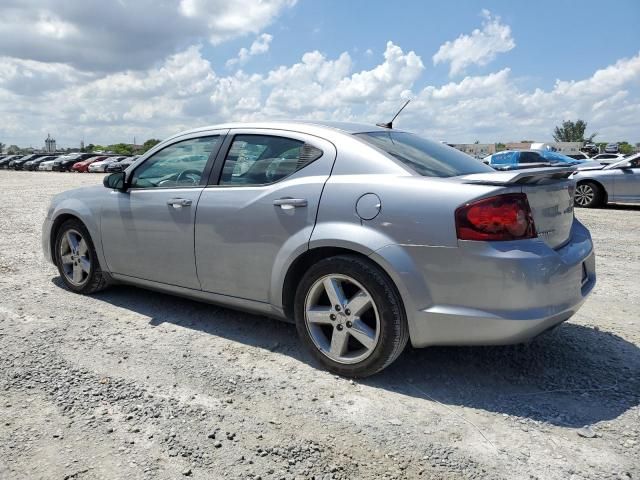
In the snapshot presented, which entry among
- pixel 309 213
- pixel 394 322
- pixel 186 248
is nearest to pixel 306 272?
pixel 309 213

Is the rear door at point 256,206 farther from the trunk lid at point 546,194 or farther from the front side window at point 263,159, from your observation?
the trunk lid at point 546,194

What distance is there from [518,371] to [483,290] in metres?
0.86

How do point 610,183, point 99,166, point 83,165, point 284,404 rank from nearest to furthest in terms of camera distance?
point 284,404, point 610,183, point 99,166, point 83,165

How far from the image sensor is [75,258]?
489 cm

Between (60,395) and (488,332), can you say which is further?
(60,395)

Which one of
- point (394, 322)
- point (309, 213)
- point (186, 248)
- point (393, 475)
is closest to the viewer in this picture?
point (393, 475)

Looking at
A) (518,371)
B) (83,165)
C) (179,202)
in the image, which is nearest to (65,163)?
(83,165)

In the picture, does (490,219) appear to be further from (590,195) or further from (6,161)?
A: (6,161)

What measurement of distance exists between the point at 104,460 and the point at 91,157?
55.8 metres

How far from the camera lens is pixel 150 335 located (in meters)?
3.89

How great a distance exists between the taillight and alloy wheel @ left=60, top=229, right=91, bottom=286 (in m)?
3.51

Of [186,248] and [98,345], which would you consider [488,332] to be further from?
[98,345]

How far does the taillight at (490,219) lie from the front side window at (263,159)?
42.2 inches

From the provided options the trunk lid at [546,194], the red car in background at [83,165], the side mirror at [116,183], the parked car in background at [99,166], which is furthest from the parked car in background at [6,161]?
the trunk lid at [546,194]
